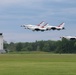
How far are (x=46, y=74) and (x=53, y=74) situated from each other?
2.29 ft

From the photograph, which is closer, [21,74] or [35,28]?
[21,74]

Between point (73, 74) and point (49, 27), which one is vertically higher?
point (49, 27)

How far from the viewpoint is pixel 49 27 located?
155 m

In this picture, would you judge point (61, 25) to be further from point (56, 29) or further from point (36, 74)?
A: point (36, 74)

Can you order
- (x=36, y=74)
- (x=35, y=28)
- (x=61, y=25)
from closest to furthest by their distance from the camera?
(x=36, y=74), (x=61, y=25), (x=35, y=28)

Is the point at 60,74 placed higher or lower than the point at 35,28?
lower

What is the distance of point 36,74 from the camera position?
38.7 meters

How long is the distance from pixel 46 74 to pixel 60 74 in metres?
1.34

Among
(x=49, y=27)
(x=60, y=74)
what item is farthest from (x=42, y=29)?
(x=60, y=74)

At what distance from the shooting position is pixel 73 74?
127 feet

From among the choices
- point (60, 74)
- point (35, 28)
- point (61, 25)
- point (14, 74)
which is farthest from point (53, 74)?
point (35, 28)

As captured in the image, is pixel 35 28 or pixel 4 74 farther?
pixel 35 28

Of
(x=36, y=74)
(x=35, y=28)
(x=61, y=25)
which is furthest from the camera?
(x=35, y=28)

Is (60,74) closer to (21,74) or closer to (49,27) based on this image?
(21,74)
